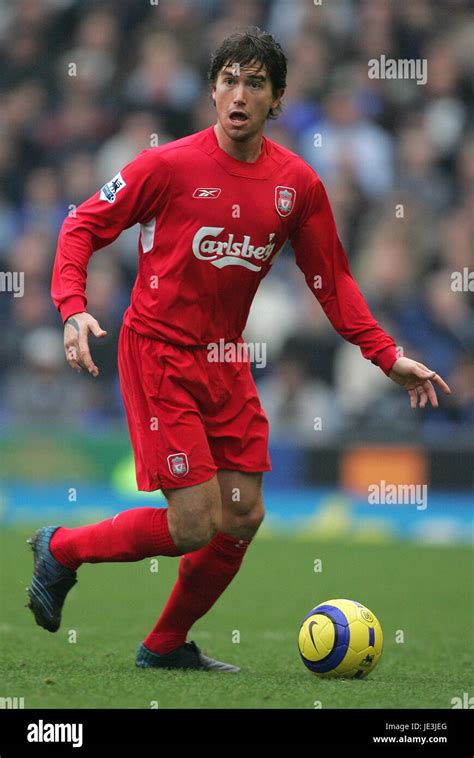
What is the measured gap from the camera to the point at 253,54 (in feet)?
17.6

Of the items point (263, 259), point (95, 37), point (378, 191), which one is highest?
point (95, 37)

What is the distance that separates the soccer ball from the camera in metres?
5.48

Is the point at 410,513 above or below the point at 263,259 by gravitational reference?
below

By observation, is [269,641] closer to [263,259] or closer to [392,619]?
[392,619]

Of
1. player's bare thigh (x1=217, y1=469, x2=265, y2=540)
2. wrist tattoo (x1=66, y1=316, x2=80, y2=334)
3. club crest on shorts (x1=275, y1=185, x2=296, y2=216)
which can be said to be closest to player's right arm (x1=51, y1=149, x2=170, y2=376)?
wrist tattoo (x1=66, y1=316, x2=80, y2=334)

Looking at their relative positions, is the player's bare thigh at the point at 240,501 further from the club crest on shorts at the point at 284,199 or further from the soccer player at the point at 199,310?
the club crest on shorts at the point at 284,199

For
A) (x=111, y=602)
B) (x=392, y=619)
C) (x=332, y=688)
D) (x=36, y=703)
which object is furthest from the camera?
(x=111, y=602)

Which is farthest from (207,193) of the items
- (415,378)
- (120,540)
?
(120,540)

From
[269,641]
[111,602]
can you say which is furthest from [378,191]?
[269,641]

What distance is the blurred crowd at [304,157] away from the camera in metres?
12.0

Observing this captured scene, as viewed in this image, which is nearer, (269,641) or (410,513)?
(269,641)

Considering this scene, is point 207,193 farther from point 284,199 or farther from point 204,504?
point 204,504

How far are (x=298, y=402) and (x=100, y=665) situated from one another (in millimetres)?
6426

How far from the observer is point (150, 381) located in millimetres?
5391
